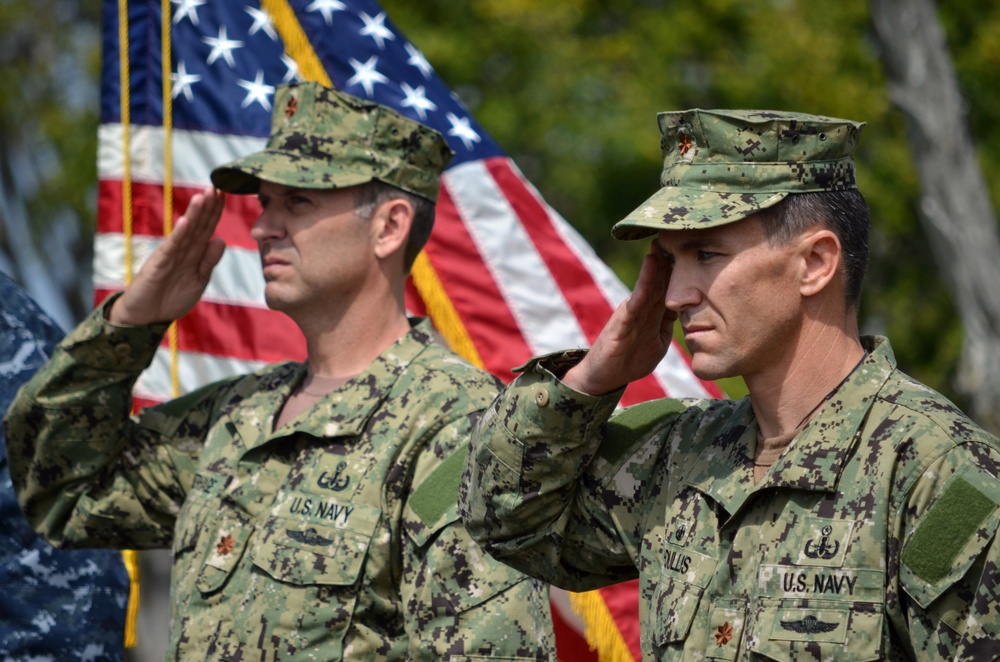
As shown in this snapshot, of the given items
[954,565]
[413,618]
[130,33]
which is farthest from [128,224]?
[954,565]

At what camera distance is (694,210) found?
2.85 m

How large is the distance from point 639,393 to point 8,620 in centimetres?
224

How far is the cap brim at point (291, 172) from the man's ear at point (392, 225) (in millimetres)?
103


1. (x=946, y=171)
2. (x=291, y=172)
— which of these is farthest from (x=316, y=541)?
(x=946, y=171)

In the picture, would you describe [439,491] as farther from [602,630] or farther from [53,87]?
[53,87]

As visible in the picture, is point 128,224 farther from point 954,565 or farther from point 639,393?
point 954,565

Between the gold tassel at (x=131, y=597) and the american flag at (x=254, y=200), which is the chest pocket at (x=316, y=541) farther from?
the american flag at (x=254, y=200)

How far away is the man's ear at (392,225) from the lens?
168 inches

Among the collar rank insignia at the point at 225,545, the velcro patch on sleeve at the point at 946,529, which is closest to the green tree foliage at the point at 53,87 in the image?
the collar rank insignia at the point at 225,545

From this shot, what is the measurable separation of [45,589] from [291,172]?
1.55 m

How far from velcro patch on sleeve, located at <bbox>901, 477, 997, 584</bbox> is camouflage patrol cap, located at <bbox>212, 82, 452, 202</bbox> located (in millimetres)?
2141

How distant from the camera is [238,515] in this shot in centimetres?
394

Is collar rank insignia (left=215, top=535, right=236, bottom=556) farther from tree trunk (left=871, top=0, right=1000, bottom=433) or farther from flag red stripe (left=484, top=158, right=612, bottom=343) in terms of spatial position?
tree trunk (left=871, top=0, right=1000, bottom=433)

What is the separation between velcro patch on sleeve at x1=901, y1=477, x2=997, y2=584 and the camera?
2525 mm
